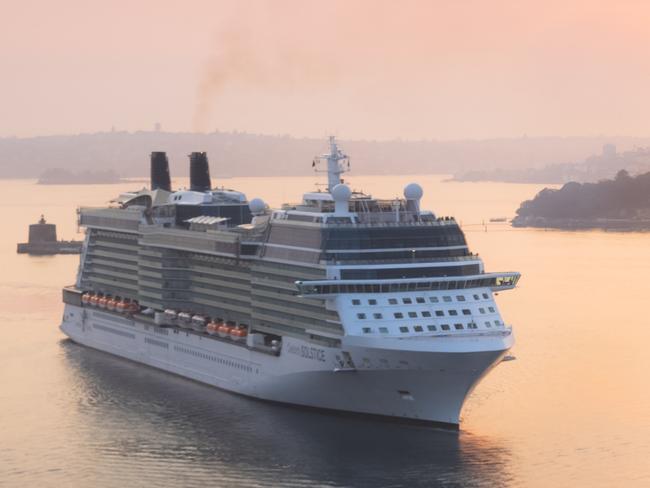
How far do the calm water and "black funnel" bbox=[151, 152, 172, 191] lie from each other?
6054mm

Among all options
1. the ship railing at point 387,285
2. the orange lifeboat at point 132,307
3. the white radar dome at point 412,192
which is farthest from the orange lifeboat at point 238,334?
the orange lifeboat at point 132,307

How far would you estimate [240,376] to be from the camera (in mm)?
35125

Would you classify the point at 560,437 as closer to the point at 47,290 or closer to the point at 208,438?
the point at 208,438

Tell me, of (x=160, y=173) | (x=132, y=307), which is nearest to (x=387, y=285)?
(x=132, y=307)

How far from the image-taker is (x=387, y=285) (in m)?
31.8

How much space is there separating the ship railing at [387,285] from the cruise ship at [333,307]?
28 millimetres

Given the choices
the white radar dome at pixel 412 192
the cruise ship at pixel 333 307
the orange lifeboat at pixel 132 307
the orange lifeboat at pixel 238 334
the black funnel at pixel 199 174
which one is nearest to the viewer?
the cruise ship at pixel 333 307

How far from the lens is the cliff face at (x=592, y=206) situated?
375ft

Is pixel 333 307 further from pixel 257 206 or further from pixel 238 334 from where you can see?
pixel 257 206

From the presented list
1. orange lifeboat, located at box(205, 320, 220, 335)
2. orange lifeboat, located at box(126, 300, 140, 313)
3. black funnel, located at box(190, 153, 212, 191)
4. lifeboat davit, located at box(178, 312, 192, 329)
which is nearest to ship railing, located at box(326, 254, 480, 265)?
orange lifeboat, located at box(205, 320, 220, 335)

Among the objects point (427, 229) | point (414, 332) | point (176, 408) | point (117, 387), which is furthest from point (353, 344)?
point (117, 387)

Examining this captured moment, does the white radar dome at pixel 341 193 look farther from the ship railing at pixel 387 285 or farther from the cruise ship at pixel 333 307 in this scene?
the ship railing at pixel 387 285

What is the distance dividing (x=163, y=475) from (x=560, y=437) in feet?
29.3

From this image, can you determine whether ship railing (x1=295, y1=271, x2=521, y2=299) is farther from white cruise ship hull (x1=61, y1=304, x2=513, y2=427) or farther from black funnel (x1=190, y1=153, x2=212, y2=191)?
black funnel (x1=190, y1=153, x2=212, y2=191)
